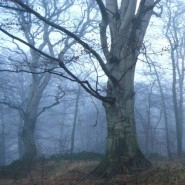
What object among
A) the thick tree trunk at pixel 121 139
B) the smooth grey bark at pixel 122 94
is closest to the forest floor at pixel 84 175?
the thick tree trunk at pixel 121 139

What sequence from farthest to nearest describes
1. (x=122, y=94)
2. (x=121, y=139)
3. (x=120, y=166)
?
(x=122, y=94) → (x=121, y=139) → (x=120, y=166)

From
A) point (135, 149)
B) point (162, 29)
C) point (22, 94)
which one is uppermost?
point (162, 29)

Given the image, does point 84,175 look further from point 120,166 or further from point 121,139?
point 121,139

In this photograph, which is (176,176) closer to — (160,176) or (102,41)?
(160,176)

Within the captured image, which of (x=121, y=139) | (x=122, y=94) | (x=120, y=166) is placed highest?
(x=122, y=94)

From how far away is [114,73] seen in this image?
1028cm

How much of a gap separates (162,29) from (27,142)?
1314cm

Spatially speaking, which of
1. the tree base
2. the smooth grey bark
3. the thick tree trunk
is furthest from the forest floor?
the smooth grey bark

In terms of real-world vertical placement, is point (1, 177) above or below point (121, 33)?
below

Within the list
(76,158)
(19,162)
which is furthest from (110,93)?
(19,162)

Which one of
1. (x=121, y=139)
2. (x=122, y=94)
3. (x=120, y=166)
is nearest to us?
(x=120, y=166)

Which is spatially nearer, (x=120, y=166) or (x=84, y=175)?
(x=120, y=166)

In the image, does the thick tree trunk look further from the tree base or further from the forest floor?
the forest floor

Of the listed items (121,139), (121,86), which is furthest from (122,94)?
(121,139)
